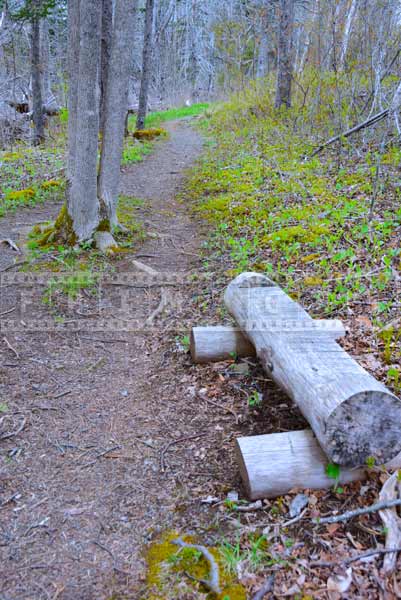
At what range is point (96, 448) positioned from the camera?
11.4 ft

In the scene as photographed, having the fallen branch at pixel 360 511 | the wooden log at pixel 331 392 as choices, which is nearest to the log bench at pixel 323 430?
the wooden log at pixel 331 392

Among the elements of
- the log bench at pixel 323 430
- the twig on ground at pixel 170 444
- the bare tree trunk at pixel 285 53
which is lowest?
the twig on ground at pixel 170 444

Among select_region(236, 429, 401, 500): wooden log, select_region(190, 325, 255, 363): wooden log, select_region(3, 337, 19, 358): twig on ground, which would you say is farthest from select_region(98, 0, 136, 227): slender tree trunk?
select_region(236, 429, 401, 500): wooden log

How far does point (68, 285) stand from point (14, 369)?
167 cm

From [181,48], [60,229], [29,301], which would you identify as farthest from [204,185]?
[181,48]

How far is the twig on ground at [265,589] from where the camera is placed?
2279mm

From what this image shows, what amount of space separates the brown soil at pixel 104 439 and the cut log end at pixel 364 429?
0.79 meters

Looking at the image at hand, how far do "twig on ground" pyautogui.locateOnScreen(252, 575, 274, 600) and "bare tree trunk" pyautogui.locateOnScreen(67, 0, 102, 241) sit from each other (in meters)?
5.42

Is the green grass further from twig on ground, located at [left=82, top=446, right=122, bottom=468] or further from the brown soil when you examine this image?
twig on ground, located at [left=82, top=446, right=122, bottom=468]

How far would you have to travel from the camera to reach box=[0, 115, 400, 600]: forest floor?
7.97 ft

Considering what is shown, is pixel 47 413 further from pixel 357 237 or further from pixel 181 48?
pixel 181 48

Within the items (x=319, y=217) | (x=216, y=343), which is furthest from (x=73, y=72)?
(x=216, y=343)

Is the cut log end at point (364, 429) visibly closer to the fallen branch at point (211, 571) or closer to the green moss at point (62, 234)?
the fallen branch at point (211, 571)

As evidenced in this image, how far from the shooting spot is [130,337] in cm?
505
